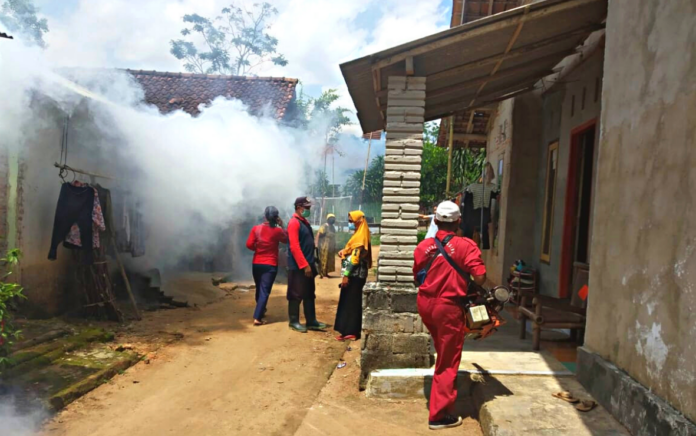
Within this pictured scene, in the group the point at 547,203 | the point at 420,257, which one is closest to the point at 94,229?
the point at 420,257

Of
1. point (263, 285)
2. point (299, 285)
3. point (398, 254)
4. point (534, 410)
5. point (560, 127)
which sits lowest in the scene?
point (534, 410)

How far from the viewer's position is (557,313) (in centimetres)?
561

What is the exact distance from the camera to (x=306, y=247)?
766 cm

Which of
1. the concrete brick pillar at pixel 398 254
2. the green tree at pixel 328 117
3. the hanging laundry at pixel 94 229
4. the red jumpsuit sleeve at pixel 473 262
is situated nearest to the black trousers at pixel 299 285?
the concrete brick pillar at pixel 398 254

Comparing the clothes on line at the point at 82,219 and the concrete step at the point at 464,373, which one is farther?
the clothes on line at the point at 82,219

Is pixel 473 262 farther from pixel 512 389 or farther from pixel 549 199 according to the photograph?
pixel 549 199

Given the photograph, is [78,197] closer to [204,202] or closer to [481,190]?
[204,202]

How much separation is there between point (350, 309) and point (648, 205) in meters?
4.57

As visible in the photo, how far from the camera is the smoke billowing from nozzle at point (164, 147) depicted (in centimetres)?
704

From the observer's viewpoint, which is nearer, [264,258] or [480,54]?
[480,54]

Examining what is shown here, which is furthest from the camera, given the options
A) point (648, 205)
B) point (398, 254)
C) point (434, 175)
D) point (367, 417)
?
point (434, 175)

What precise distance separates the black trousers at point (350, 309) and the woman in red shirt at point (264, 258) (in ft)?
4.39

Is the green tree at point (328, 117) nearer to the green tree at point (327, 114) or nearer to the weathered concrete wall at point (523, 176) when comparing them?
the green tree at point (327, 114)

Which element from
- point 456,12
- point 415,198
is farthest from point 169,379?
point 456,12
